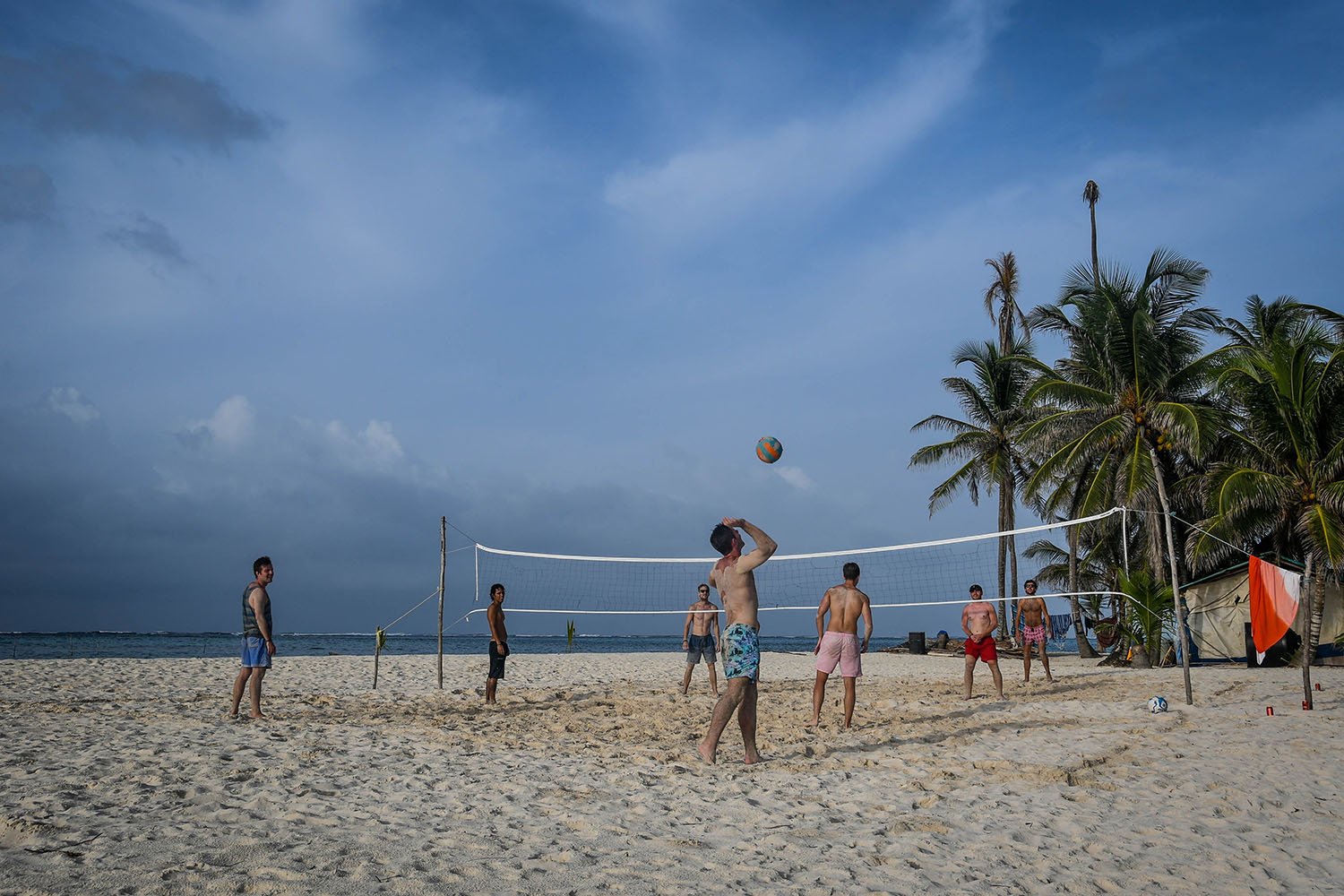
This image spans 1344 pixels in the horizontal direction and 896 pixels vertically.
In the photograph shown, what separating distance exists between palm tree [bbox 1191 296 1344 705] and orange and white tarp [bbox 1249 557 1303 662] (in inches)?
208

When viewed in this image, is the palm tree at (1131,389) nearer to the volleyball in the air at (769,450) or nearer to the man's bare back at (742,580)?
the volleyball in the air at (769,450)

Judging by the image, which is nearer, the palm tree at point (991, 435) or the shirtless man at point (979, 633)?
the shirtless man at point (979, 633)

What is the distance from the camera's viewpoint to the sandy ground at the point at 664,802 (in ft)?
10.6

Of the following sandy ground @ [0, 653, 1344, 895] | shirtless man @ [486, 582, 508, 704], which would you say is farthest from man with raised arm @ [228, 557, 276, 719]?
shirtless man @ [486, 582, 508, 704]

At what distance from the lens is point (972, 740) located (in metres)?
6.38

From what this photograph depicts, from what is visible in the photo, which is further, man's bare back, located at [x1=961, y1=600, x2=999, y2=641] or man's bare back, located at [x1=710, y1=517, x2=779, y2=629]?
man's bare back, located at [x1=961, y1=600, x2=999, y2=641]

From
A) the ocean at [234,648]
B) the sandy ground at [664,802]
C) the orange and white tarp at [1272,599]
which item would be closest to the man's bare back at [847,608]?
the sandy ground at [664,802]

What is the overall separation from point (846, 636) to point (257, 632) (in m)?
4.51

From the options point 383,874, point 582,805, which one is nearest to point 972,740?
point 582,805

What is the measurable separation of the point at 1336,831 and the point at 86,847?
4.96 m

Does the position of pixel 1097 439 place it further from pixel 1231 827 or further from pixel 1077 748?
pixel 1231 827

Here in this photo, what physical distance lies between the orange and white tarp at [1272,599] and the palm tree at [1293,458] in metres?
5.28

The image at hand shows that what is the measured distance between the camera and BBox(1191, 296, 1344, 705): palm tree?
12.8 metres

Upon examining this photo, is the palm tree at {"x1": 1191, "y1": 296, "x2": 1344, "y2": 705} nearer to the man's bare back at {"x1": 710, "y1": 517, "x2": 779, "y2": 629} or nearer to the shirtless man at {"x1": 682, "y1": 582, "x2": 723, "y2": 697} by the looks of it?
the shirtless man at {"x1": 682, "y1": 582, "x2": 723, "y2": 697}
